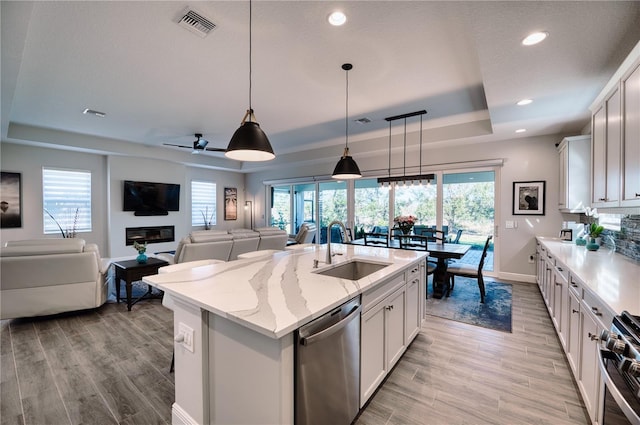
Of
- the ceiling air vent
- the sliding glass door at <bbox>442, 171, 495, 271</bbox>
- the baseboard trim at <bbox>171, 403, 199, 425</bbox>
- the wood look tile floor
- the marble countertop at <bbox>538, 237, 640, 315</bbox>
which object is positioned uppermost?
the ceiling air vent

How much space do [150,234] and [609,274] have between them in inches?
331

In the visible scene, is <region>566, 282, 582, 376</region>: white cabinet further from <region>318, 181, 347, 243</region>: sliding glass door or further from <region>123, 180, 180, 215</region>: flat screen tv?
<region>123, 180, 180, 215</region>: flat screen tv

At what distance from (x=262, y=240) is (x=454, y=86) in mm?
3715

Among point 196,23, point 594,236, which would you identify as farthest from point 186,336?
point 594,236

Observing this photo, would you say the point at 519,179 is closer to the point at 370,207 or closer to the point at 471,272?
the point at 471,272

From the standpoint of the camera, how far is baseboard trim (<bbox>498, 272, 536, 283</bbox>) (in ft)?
15.8

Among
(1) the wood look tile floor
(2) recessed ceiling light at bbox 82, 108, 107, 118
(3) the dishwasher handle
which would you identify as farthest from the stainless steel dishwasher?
(2) recessed ceiling light at bbox 82, 108, 107, 118

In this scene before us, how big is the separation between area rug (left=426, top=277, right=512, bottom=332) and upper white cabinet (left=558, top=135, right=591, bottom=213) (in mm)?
1636

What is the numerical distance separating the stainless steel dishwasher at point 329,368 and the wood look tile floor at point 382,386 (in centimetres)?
40

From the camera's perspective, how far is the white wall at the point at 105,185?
5.57m

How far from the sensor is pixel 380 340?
1966mm

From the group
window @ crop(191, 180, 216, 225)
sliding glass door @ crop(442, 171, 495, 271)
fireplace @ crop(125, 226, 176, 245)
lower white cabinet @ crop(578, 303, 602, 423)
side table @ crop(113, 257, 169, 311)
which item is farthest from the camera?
window @ crop(191, 180, 216, 225)

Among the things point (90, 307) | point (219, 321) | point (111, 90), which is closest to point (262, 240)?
point (90, 307)

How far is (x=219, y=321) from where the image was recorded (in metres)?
1.42
